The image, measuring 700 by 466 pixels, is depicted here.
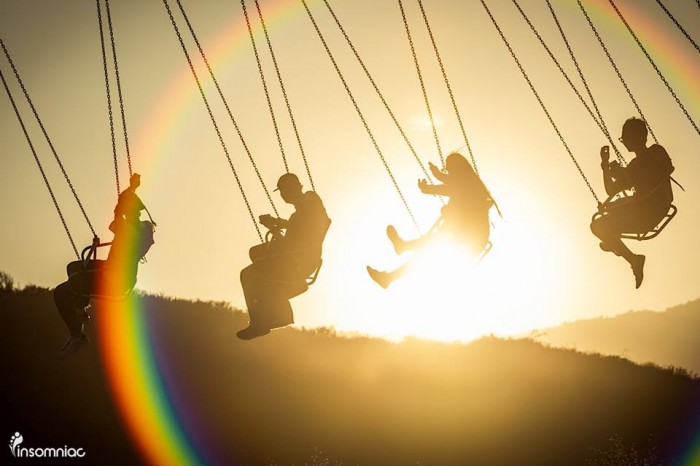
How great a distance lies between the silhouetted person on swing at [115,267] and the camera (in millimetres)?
10562

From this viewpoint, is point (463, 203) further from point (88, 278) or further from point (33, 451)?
point (33, 451)

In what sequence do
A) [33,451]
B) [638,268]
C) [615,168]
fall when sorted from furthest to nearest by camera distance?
[33,451] < [638,268] < [615,168]

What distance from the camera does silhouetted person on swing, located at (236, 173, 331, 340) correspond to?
33.9ft

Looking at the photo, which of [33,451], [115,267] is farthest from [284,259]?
[33,451]

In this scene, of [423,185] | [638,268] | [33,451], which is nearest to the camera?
[423,185]

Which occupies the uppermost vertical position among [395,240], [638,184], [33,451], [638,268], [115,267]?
[115,267]

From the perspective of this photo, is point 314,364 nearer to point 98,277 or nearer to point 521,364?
point 521,364

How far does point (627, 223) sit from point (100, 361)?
15.8m

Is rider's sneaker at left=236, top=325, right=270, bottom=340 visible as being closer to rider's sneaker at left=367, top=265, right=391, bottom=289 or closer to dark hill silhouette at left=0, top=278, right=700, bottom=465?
rider's sneaker at left=367, top=265, right=391, bottom=289

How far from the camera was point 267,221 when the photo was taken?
10.3 meters

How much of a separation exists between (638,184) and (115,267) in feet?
23.7

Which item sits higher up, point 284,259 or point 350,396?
point 284,259

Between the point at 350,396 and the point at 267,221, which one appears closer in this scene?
the point at 267,221

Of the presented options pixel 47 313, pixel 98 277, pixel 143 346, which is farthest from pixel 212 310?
pixel 98 277
